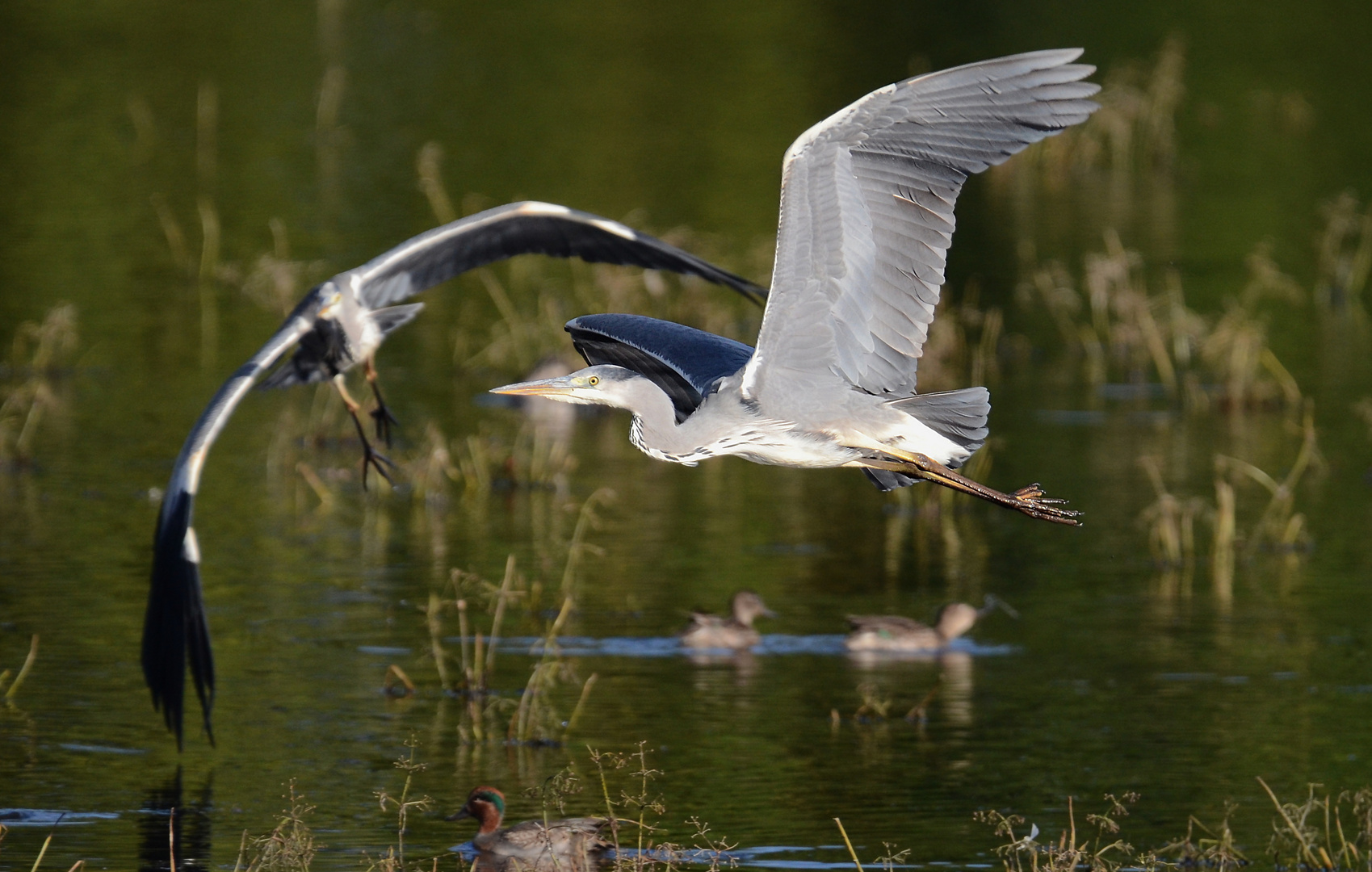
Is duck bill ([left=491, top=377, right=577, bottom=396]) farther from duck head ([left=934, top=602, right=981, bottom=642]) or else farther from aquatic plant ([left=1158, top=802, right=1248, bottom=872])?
duck head ([left=934, top=602, right=981, bottom=642])

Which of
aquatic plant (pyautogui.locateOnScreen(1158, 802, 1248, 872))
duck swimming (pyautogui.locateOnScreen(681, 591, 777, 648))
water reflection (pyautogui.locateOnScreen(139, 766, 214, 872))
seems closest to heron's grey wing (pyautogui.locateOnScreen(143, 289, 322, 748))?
water reflection (pyautogui.locateOnScreen(139, 766, 214, 872))

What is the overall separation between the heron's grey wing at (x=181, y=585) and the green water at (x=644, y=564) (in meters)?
0.59

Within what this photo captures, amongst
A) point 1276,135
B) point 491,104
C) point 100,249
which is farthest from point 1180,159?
point 100,249

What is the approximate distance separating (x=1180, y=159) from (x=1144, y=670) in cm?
2167

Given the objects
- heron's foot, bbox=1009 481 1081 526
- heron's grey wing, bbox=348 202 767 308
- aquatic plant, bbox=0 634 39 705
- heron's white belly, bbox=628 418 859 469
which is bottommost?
aquatic plant, bbox=0 634 39 705

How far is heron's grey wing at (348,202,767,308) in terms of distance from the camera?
10.4 meters

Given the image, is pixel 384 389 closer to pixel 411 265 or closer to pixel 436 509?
pixel 436 509

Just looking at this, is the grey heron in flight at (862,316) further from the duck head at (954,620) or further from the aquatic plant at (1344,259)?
the aquatic plant at (1344,259)

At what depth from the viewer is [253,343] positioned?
64.8 ft

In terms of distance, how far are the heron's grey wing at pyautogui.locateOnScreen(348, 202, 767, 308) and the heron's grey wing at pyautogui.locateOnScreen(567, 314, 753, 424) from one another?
954 mm

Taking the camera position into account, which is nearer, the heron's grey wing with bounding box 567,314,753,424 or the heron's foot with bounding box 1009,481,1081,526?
the heron's grey wing with bounding box 567,314,753,424

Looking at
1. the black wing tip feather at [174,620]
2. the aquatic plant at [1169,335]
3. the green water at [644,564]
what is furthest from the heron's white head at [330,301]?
the aquatic plant at [1169,335]

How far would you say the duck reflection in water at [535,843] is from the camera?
8766mm

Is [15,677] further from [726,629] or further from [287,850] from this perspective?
[287,850]
